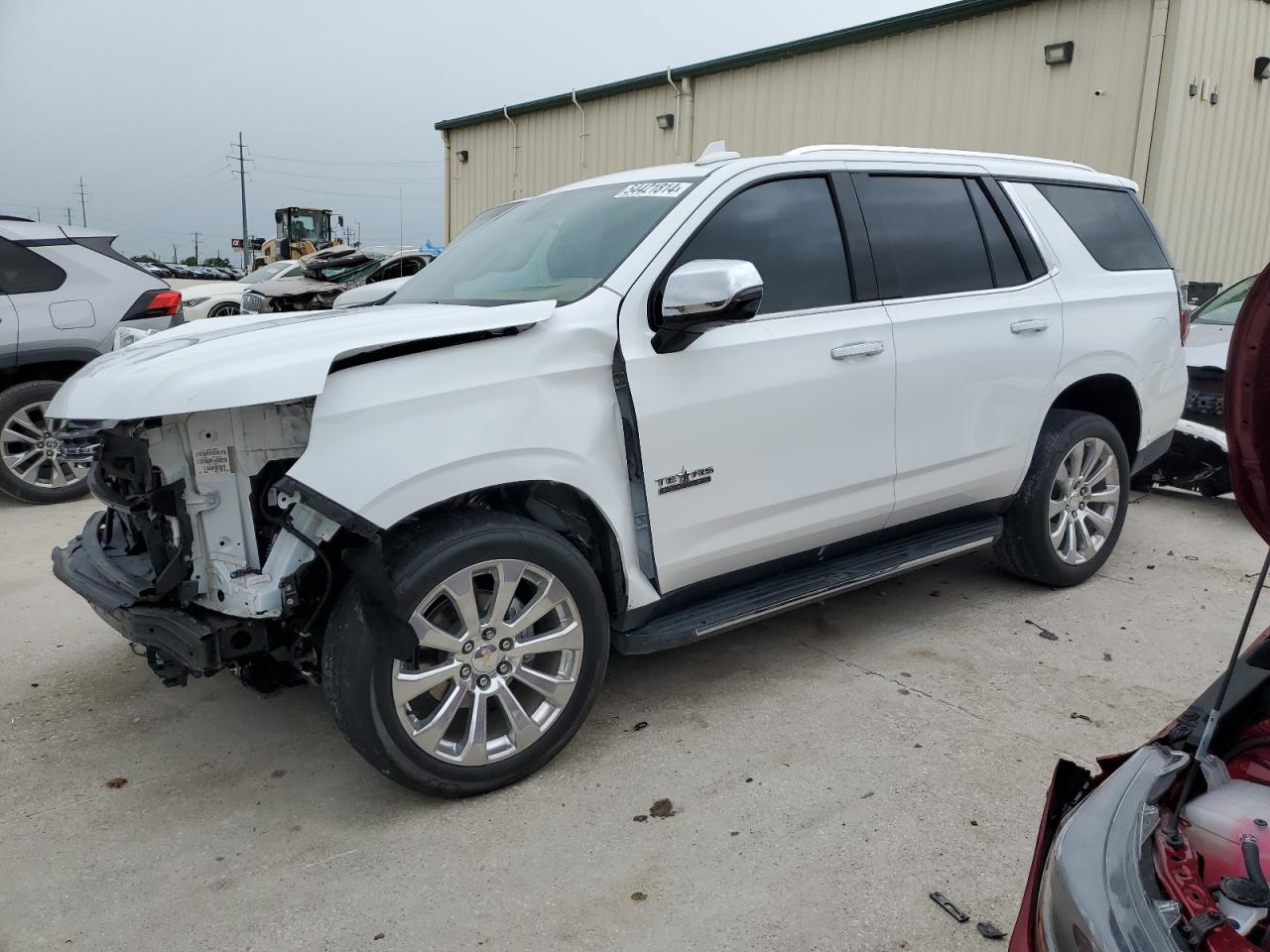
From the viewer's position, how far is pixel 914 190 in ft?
13.0

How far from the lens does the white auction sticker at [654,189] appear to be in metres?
3.43

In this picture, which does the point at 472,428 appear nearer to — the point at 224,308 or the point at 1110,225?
the point at 1110,225

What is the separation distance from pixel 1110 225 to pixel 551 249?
2.85 metres

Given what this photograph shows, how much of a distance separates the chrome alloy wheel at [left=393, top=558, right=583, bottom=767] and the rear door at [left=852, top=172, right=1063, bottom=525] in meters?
1.57

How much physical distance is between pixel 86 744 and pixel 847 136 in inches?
445

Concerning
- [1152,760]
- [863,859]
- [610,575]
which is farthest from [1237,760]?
[610,575]

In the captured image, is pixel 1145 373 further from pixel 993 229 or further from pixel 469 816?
pixel 469 816

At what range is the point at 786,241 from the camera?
3541mm

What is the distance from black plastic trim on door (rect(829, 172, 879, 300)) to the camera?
3678 millimetres

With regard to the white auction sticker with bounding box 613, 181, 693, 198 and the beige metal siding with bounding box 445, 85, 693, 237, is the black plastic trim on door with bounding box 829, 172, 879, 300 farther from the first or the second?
the beige metal siding with bounding box 445, 85, 693, 237

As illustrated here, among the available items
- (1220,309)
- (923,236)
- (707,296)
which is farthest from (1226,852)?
(1220,309)

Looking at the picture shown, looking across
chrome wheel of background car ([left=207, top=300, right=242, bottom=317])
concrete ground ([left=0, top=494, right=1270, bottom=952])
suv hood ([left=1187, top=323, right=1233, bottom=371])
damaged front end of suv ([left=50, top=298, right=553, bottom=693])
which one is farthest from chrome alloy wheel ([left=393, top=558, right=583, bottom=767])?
chrome wheel of background car ([left=207, top=300, right=242, bottom=317])

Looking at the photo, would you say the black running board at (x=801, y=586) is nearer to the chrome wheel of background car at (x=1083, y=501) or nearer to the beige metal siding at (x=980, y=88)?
the chrome wheel of background car at (x=1083, y=501)

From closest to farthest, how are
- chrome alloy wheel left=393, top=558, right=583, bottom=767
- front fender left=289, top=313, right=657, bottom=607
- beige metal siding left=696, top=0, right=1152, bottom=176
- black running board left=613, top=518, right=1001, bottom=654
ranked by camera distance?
front fender left=289, top=313, right=657, bottom=607 < chrome alloy wheel left=393, top=558, right=583, bottom=767 < black running board left=613, top=518, right=1001, bottom=654 < beige metal siding left=696, top=0, right=1152, bottom=176
